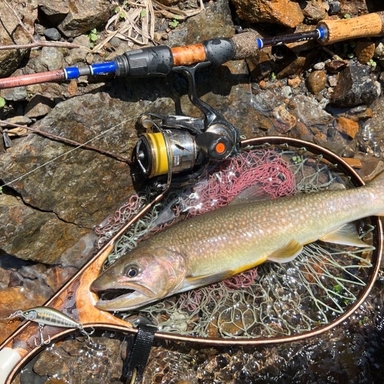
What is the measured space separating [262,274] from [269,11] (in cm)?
229

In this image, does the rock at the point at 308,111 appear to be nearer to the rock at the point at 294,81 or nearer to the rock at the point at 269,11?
the rock at the point at 294,81

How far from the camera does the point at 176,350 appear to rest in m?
4.23

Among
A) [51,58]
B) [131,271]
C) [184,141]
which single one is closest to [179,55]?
[184,141]

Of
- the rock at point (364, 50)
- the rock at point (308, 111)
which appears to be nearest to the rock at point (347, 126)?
the rock at point (308, 111)

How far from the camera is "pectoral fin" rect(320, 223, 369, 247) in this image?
4.13 metres

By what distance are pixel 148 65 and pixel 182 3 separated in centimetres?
102

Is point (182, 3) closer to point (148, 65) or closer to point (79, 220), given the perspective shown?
point (148, 65)

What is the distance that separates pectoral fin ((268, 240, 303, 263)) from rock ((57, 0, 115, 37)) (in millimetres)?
2330

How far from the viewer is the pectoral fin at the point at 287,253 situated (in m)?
3.95

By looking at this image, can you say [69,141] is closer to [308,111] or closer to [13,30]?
[13,30]

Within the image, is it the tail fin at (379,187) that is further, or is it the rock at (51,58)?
the tail fin at (379,187)

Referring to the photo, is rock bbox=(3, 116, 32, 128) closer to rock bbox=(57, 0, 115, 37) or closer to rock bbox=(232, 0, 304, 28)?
rock bbox=(57, 0, 115, 37)

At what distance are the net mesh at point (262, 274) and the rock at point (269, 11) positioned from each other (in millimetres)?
1143

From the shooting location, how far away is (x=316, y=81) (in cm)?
484
